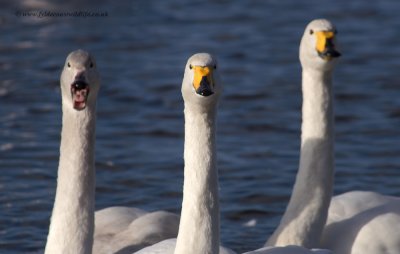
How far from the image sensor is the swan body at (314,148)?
10.2 metres

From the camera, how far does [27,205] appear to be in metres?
12.5

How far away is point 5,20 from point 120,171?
6.76 metres

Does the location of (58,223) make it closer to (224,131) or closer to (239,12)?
(224,131)

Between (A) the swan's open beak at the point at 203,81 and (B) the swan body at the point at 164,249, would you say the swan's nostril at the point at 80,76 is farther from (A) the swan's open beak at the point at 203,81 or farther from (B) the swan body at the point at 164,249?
(B) the swan body at the point at 164,249

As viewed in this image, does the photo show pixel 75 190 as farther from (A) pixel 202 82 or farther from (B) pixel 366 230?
(B) pixel 366 230

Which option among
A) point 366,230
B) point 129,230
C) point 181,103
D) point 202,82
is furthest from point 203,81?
point 181,103

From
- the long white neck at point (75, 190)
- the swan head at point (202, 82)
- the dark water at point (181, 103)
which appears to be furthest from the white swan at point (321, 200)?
the swan head at point (202, 82)

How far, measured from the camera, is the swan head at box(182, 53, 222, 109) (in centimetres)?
816

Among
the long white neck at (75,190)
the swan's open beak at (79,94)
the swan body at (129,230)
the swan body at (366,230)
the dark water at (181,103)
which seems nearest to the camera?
the swan's open beak at (79,94)

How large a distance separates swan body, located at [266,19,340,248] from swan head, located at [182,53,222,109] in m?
2.08

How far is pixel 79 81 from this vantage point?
28.2ft

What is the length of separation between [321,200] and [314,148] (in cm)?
40

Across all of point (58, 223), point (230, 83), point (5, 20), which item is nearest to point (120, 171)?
point (230, 83)

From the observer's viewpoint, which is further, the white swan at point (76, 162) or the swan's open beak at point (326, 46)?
the swan's open beak at point (326, 46)
